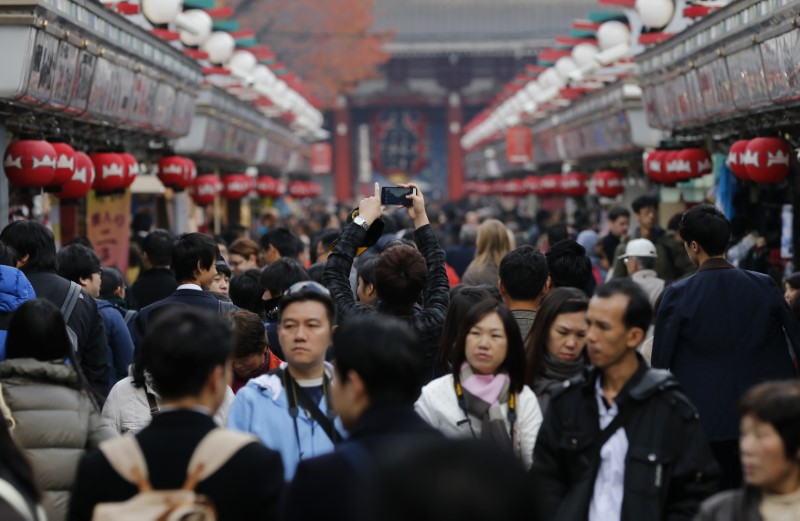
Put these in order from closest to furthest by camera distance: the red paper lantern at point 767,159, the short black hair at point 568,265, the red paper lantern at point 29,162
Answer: the short black hair at point 568,265 < the red paper lantern at point 29,162 < the red paper lantern at point 767,159

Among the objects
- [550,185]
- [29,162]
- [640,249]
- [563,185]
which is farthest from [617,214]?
[550,185]

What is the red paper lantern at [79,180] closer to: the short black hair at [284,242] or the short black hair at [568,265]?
the short black hair at [284,242]

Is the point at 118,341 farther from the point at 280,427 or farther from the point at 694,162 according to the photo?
the point at 694,162

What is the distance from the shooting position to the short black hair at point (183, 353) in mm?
4070

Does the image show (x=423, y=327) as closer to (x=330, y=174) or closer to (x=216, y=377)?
(x=216, y=377)

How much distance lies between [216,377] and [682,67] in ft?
41.7

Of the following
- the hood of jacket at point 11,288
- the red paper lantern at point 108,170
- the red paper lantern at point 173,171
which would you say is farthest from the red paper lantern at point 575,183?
the hood of jacket at point 11,288

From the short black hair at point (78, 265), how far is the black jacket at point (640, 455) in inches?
169

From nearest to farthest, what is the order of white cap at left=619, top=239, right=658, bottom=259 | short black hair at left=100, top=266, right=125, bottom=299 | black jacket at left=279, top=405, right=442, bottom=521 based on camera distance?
black jacket at left=279, top=405, right=442, bottom=521
short black hair at left=100, top=266, right=125, bottom=299
white cap at left=619, top=239, right=658, bottom=259

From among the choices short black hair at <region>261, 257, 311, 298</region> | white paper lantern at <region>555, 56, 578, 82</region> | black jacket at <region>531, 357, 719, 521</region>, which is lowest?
black jacket at <region>531, 357, 719, 521</region>

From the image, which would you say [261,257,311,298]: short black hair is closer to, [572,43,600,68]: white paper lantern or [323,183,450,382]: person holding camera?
[323,183,450,382]: person holding camera

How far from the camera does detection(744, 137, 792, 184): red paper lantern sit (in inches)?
468

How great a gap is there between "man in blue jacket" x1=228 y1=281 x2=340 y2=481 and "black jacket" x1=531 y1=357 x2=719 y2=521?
2.53ft

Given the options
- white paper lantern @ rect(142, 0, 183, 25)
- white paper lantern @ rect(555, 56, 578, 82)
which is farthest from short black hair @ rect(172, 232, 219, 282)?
white paper lantern @ rect(555, 56, 578, 82)
